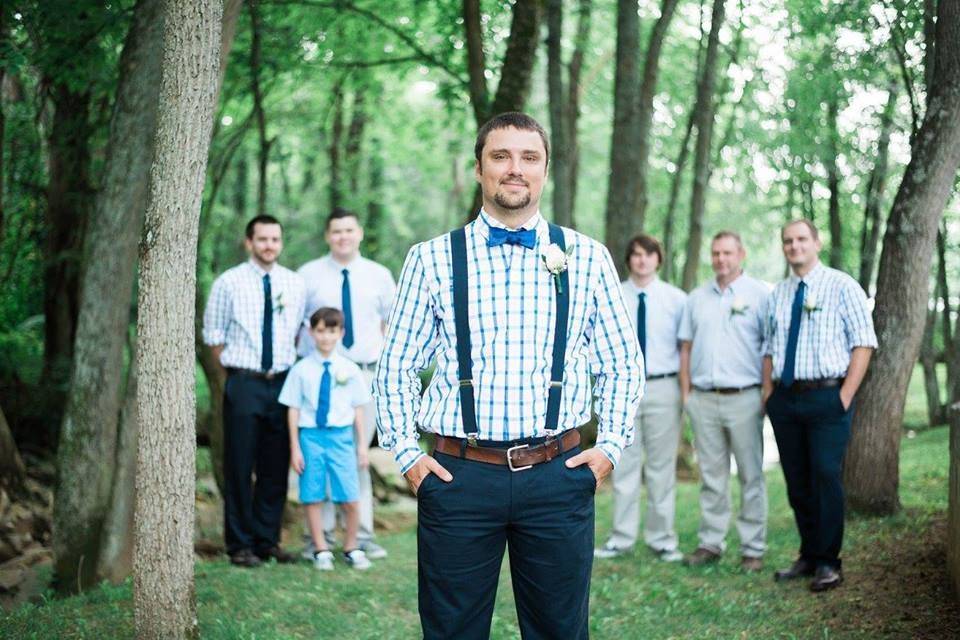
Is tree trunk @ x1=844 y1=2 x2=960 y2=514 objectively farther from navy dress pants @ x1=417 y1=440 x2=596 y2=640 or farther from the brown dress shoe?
navy dress pants @ x1=417 y1=440 x2=596 y2=640

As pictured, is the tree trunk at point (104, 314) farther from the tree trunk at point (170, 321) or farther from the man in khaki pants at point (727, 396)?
the man in khaki pants at point (727, 396)

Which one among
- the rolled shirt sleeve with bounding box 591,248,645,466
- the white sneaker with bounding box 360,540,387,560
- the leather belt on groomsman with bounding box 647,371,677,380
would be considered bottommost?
the white sneaker with bounding box 360,540,387,560

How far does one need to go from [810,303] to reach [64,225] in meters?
9.47

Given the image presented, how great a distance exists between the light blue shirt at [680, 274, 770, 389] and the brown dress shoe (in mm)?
1332

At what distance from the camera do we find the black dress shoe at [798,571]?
23.2 feet

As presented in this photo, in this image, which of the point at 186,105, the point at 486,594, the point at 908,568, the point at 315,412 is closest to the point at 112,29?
the point at 315,412

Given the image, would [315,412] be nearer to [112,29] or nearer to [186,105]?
[186,105]

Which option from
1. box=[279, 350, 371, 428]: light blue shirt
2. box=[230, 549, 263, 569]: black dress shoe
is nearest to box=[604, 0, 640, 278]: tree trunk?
box=[279, 350, 371, 428]: light blue shirt

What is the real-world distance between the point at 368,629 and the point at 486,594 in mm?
2541

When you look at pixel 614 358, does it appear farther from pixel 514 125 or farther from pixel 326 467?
pixel 326 467

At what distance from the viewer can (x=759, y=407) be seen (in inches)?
301

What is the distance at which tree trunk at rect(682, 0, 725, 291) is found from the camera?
39.7 ft

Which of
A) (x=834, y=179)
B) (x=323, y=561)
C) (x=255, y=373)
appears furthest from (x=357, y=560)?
(x=834, y=179)

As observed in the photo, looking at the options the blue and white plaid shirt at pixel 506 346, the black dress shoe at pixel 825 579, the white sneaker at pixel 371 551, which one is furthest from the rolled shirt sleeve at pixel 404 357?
the white sneaker at pixel 371 551
